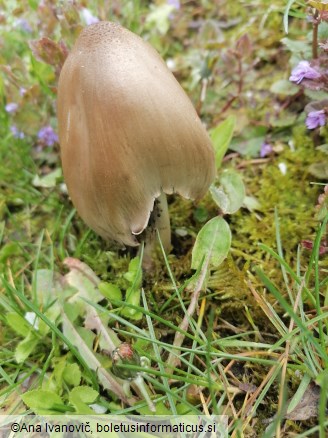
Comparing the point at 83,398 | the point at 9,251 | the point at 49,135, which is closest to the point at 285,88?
the point at 49,135

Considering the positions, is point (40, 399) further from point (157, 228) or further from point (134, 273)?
point (157, 228)

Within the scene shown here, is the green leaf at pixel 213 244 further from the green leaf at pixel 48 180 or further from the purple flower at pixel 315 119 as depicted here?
the green leaf at pixel 48 180

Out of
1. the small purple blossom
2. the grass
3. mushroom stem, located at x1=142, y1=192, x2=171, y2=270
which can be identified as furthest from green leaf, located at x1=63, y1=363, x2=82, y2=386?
the small purple blossom

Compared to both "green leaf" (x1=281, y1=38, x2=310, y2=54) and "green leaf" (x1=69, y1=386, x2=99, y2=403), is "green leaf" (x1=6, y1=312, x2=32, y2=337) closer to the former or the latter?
"green leaf" (x1=69, y1=386, x2=99, y2=403)

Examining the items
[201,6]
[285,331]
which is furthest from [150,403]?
[201,6]

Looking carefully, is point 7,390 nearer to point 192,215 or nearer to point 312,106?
point 192,215
